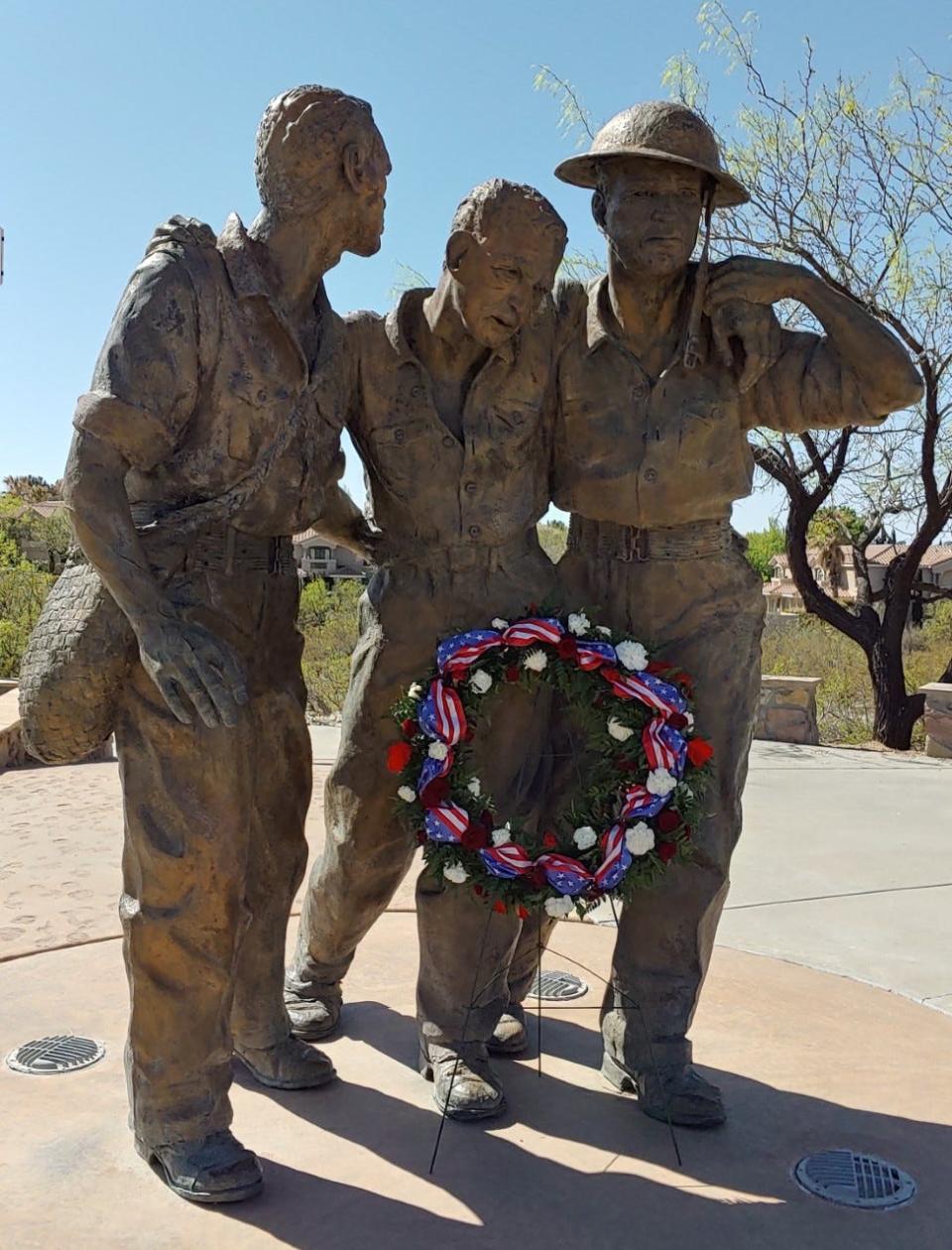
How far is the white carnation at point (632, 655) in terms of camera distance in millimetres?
2906

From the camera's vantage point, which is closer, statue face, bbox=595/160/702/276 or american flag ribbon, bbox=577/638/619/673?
american flag ribbon, bbox=577/638/619/673

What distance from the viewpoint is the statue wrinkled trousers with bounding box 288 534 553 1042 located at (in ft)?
10.2

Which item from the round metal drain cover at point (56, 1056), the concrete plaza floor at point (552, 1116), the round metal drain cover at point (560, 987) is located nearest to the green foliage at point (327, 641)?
the concrete plaza floor at point (552, 1116)

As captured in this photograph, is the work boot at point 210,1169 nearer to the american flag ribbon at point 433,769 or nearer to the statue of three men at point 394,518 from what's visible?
the statue of three men at point 394,518

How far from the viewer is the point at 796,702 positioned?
10102 mm

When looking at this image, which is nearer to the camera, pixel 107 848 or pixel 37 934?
pixel 37 934

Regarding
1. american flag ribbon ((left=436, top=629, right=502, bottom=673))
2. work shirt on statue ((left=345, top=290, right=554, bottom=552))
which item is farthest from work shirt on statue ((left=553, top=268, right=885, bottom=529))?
american flag ribbon ((left=436, top=629, right=502, bottom=673))

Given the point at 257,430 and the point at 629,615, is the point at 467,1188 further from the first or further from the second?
the point at 257,430

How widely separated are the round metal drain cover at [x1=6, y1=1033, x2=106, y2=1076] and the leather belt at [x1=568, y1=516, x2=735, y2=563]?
200 cm

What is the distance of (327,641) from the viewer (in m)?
15.2

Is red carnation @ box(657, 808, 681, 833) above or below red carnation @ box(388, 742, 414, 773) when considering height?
below

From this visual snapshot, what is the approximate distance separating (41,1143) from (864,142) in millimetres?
11569

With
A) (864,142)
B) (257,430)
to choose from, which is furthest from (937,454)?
(257,430)

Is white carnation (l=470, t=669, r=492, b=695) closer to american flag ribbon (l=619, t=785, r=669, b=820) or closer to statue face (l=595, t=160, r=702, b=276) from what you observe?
american flag ribbon (l=619, t=785, r=669, b=820)
